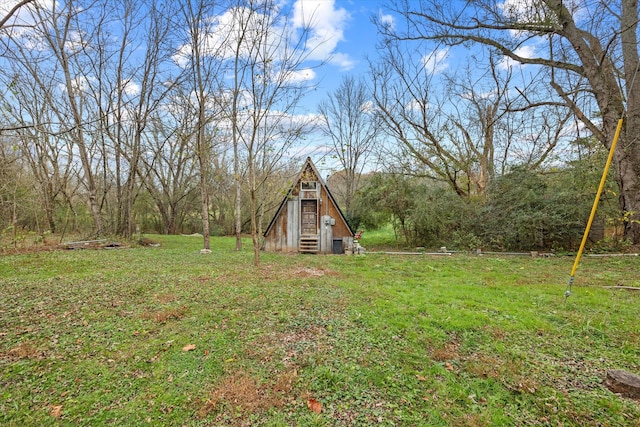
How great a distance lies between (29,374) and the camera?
2639 millimetres

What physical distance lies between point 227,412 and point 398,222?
12964 millimetres

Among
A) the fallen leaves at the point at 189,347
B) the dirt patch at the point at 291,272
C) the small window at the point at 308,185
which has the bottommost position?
the fallen leaves at the point at 189,347

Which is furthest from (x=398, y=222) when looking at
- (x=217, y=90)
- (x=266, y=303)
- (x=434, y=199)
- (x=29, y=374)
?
(x=29, y=374)

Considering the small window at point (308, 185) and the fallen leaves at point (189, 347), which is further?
the small window at point (308, 185)

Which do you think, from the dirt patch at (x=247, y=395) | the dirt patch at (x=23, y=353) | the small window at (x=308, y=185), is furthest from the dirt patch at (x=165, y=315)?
the small window at (x=308, y=185)

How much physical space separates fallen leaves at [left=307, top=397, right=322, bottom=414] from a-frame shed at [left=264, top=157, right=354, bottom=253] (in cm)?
886

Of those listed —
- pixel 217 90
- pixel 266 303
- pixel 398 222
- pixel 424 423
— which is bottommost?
pixel 424 423

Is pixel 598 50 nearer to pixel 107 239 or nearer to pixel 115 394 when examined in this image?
pixel 115 394

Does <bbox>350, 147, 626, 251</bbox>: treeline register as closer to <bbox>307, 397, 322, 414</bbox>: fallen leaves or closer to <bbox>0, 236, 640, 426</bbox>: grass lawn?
<bbox>0, 236, 640, 426</bbox>: grass lawn

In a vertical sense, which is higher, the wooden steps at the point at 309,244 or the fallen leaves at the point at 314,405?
the wooden steps at the point at 309,244

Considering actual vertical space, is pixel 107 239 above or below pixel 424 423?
above

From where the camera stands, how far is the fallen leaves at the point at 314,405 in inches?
91.3

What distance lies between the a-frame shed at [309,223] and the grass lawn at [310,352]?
577cm

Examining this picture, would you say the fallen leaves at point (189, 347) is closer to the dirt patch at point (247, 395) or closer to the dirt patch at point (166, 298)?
the dirt patch at point (247, 395)
